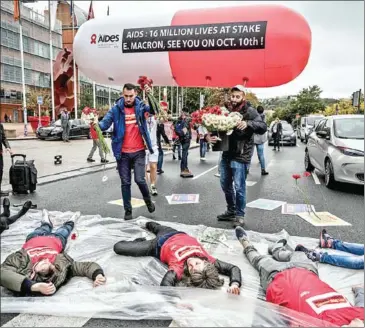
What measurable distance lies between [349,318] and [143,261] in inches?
81.4

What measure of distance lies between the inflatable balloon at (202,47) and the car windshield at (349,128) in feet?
8.52

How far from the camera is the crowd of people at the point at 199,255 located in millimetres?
2502

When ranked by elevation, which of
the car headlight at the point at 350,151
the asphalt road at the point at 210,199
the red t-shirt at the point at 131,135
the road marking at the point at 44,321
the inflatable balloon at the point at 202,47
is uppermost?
the inflatable balloon at the point at 202,47

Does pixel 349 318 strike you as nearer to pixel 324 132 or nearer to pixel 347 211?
pixel 347 211

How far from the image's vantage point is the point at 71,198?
23.4 ft

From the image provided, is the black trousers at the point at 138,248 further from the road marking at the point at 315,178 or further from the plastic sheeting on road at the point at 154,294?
the road marking at the point at 315,178

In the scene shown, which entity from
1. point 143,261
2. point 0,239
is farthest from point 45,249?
point 0,239

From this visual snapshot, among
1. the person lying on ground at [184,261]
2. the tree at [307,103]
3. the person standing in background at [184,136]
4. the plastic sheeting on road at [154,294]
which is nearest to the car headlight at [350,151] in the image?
the plastic sheeting on road at [154,294]

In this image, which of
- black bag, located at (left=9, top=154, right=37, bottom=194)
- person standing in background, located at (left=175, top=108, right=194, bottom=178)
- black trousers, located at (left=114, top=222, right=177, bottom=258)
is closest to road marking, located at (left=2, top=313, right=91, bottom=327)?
black trousers, located at (left=114, top=222, right=177, bottom=258)

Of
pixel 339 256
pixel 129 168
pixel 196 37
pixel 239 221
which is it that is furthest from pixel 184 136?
pixel 339 256

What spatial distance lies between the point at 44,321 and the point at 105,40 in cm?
519

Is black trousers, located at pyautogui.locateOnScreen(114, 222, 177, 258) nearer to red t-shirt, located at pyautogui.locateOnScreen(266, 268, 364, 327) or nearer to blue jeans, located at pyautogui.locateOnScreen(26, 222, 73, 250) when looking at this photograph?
blue jeans, located at pyautogui.locateOnScreen(26, 222, 73, 250)

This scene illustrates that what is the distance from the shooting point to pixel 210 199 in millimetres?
7133

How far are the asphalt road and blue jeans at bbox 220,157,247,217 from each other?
0.97ft
